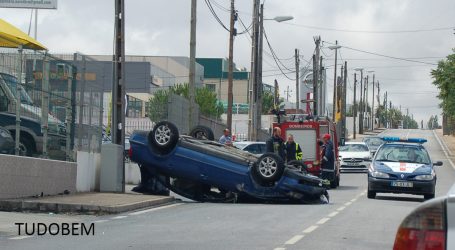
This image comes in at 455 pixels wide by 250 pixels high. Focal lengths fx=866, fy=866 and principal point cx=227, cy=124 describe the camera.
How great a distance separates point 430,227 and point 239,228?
9.23m

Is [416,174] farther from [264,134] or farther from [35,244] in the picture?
[264,134]

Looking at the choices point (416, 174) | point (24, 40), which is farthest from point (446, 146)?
point (24, 40)

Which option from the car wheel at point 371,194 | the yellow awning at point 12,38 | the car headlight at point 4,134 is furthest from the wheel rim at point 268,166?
the yellow awning at point 12,38

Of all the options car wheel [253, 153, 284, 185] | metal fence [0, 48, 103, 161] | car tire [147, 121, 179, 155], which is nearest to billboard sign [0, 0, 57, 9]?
metal fence [0, 48, 103, 161]

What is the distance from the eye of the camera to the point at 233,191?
63.4ft

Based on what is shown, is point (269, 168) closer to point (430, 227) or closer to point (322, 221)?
point (322, 221)

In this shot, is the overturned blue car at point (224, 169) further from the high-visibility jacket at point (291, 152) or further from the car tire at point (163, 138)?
the high-visibility jacket at point (291, 152)

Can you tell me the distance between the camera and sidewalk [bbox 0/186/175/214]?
615 inches

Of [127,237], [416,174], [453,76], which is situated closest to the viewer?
[127,237]

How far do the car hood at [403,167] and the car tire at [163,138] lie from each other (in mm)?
5859

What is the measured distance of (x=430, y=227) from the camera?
412 cm

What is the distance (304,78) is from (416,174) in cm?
6540

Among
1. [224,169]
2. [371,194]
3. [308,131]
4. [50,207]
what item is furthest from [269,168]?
[308,131]

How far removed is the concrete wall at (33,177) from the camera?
1631 cm
